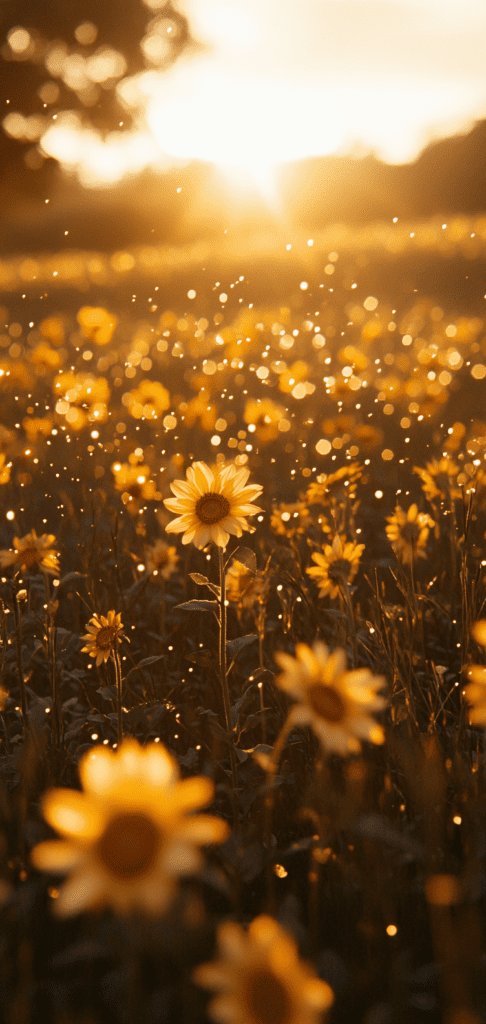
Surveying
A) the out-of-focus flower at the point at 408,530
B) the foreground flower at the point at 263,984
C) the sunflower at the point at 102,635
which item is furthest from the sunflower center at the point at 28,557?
the foreground flower at the point at 263,984

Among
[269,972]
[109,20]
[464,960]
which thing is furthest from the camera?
[109,20]

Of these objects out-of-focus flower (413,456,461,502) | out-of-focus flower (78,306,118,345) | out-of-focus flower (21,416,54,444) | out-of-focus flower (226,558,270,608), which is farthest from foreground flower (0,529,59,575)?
out-of-focus flower (78,306,118,345)

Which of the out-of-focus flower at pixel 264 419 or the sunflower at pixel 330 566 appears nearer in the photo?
the sunflower at pixel 330 566

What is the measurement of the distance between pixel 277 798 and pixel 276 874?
19cm

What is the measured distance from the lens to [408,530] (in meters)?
2.17

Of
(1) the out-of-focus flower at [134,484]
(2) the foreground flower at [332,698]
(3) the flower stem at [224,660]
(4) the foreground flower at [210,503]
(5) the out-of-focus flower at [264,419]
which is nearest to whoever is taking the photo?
(2) the foreground flower at [332,698]

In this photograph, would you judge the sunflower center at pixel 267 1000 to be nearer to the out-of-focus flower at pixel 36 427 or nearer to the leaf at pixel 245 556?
the leaf at pixel 245 556

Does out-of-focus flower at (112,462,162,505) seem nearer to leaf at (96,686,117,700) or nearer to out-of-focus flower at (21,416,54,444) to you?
out-of-focus flower at (21,416,54,444)

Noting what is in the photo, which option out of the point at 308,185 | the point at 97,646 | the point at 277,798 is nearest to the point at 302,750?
the point at 277,798

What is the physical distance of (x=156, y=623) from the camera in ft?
8.75

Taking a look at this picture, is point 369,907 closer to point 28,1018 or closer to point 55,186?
point 28,1018

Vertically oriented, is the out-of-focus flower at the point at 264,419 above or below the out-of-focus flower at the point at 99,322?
below

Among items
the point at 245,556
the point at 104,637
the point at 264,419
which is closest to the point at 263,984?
the point at 245,556

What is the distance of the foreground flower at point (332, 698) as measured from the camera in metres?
0.92
